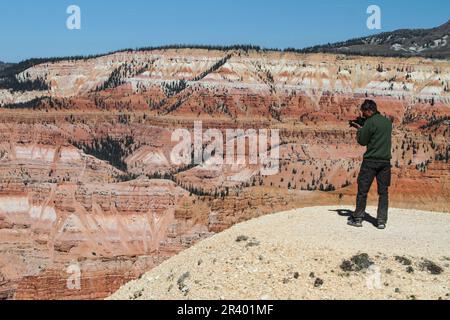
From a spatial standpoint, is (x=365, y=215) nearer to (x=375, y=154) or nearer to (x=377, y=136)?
(x=375, y=154)

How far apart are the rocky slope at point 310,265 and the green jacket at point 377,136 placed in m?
1.84

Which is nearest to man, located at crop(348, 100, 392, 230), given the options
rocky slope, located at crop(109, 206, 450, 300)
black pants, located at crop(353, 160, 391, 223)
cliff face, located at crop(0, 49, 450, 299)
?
black pants, located at crop(353, 160, 391, 223)

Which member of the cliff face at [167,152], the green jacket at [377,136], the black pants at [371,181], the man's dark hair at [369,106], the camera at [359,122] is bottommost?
the cliff face at [167,152]

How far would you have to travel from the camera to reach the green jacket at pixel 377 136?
15812 millimetres

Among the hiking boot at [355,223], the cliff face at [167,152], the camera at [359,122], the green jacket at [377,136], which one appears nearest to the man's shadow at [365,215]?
the hiking boot at [355,223]

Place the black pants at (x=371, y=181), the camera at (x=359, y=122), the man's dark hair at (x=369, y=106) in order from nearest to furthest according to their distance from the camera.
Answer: the man's dark hair at (x=369, y=106), the black pants at (x=371, y=181), the camera at (x=359, y=122)

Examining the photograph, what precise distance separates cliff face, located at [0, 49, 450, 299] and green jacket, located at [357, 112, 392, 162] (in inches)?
815

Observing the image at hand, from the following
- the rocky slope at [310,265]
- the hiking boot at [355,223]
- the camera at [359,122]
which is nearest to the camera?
the rocky slope at [310,265]

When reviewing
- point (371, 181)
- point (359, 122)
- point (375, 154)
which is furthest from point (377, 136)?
point (371, 181)

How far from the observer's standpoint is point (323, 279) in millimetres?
13320

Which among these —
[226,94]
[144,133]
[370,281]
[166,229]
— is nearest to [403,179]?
[166,229]

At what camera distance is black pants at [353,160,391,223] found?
16.2 metres

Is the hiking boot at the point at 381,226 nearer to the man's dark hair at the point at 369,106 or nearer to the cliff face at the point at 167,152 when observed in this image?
the man's dark hair at the point at 369,106
